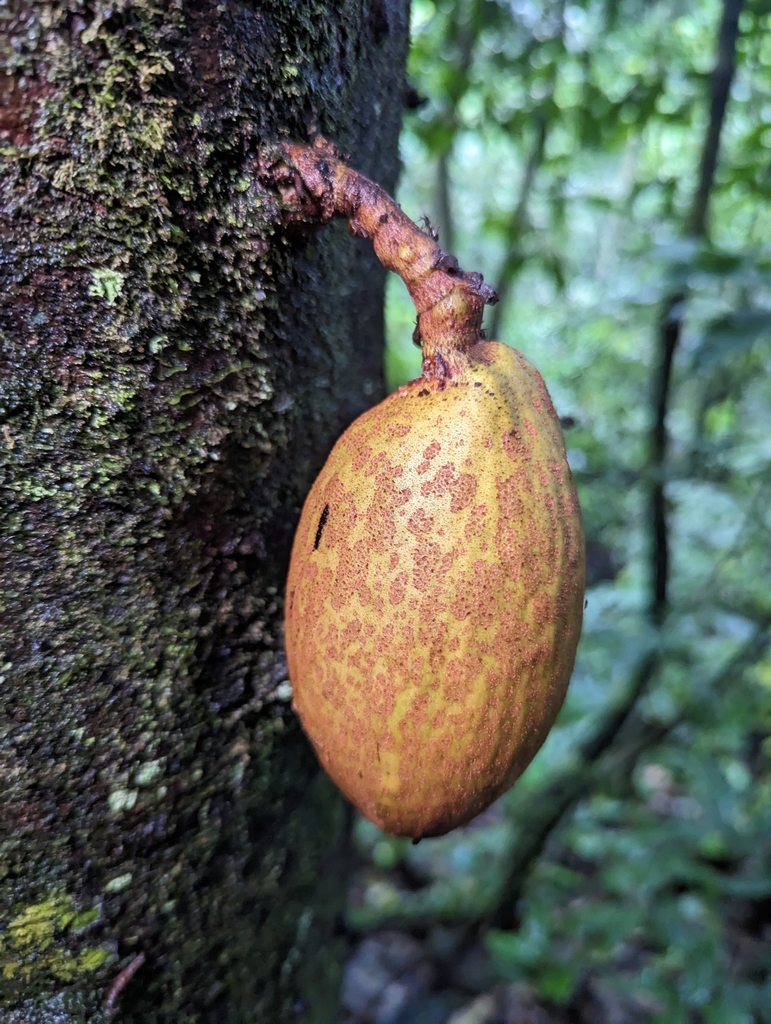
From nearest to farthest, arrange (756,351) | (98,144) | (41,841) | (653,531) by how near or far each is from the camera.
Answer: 1. (98,144)
2. (41,841)
3. (653,531)
4. (756,351)

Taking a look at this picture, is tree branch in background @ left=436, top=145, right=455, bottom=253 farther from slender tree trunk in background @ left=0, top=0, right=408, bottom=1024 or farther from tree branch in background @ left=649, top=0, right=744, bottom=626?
slender tree trunk in background @ left=0, top=0, right=408, bottom=1024

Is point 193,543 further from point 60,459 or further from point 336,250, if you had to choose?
point 336,250

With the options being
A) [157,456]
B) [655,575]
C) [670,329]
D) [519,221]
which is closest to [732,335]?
[670,329]

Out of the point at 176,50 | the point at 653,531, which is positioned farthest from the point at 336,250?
the point at 653,531

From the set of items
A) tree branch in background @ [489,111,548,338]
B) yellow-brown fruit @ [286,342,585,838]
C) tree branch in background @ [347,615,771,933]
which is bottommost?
tree branch in background @ [347,615,771,933]

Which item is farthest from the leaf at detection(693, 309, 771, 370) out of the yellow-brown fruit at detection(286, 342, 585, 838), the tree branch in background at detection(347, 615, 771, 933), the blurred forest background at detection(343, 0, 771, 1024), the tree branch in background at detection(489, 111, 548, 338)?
the yellow-brown fruit at detection(286, 342, 585, 838)

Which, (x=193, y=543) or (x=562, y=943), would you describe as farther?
(x=562, y=943)

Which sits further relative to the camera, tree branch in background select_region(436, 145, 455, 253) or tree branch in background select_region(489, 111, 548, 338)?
tree branch in background select_region(436, 145, 455, 253)
